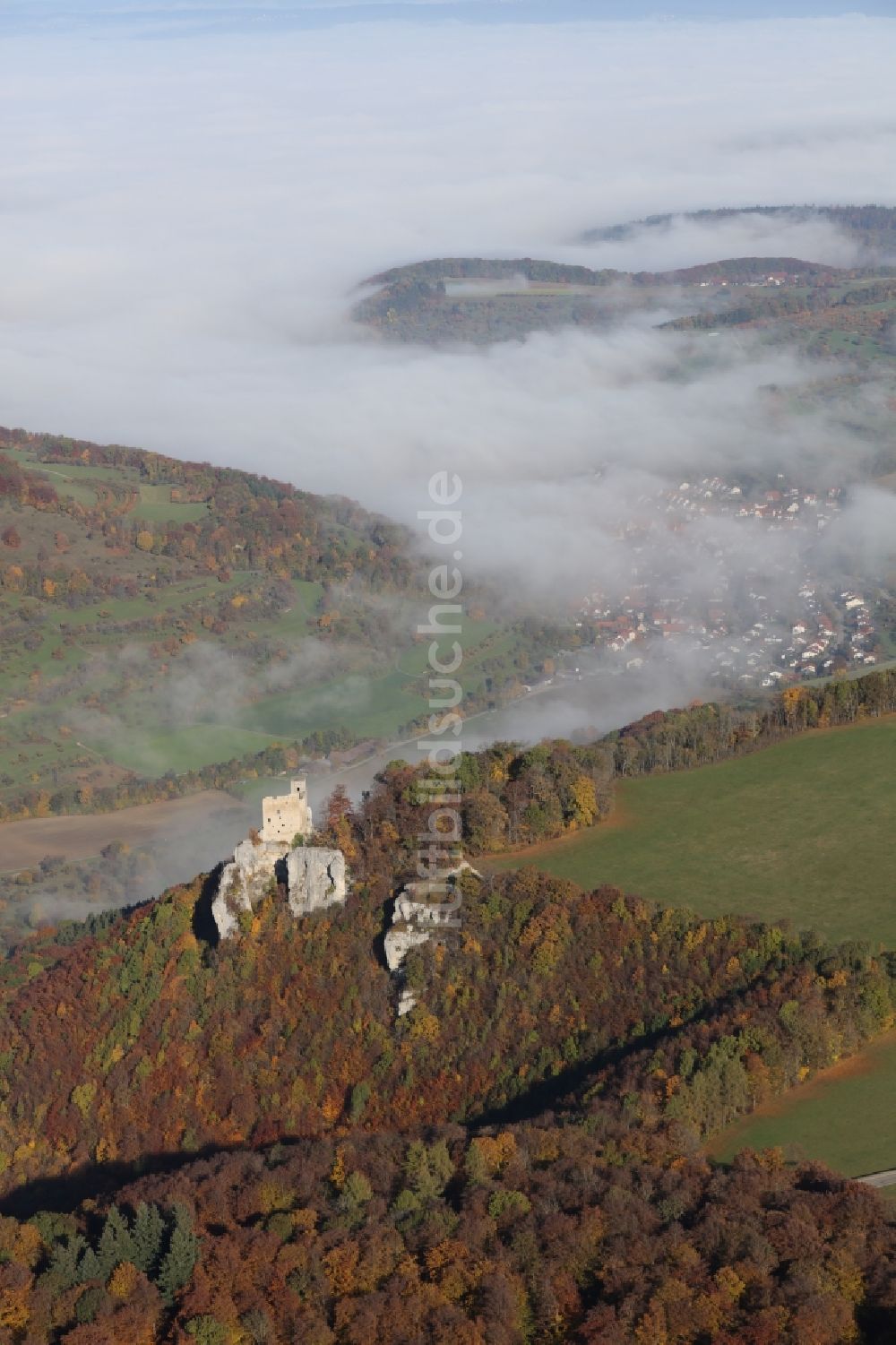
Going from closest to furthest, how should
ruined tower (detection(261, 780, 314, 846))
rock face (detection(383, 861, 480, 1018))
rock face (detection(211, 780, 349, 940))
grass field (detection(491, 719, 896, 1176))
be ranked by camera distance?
grass field (detection(491, 719, 896, 1176)), rock face (detection(383, 861, 480, 1018)), rock face (detection(211, 780, 349, 940)), ruined tower (detection(261, 780, 314, 846))

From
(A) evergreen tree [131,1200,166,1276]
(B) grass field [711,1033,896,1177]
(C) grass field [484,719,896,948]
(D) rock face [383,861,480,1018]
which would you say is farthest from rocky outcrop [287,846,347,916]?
(A) evergreen tree [131,1200,166,1276]

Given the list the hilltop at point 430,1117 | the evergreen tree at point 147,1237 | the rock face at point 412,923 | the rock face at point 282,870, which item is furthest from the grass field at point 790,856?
the evergreen tree at point 147,1237

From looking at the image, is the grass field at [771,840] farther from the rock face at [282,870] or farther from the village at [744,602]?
the village at [744,602]

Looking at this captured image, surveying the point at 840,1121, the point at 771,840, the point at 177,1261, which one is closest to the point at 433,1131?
the point at 177,1261

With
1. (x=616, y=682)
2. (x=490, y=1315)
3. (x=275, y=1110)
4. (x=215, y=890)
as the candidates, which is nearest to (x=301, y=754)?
(x=616, y=682)

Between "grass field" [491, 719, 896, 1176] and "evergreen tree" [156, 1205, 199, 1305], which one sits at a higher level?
"grass field" [491, 719, 896, 1176]

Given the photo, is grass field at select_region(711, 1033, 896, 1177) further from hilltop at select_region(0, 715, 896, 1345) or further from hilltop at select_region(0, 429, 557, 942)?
hilltop at select_region(0, 429, 557, 942)

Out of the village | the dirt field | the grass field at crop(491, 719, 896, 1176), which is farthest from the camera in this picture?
the village
